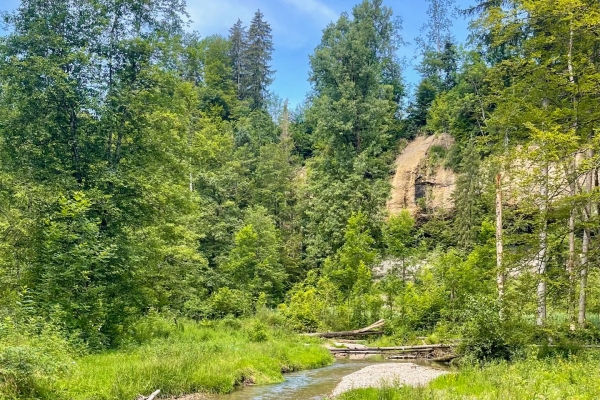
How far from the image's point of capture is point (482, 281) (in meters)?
26.3

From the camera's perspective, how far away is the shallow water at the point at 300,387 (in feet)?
39.3

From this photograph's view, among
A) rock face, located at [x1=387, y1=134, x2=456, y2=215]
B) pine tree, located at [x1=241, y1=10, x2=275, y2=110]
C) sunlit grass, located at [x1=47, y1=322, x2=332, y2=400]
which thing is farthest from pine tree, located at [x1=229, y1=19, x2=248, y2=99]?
sunlit grass, located at [x1=47, y1=322, x2=332, y2=400]

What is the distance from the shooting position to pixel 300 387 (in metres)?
13.6

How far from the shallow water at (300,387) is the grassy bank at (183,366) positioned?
494 mm

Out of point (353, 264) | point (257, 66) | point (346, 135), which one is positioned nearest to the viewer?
point (353, 264)

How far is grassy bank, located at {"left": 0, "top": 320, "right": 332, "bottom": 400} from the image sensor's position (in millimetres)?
9664

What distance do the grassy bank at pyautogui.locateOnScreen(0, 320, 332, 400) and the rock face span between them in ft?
82.4

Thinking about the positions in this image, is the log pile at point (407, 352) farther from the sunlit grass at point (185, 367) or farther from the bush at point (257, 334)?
the bush at point (257, 334)

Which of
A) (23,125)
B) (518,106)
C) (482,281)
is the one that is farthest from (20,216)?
(482,281)

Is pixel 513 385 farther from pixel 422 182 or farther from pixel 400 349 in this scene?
pixel 422 182

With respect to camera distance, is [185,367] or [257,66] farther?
[257,66]

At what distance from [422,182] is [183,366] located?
35.4m

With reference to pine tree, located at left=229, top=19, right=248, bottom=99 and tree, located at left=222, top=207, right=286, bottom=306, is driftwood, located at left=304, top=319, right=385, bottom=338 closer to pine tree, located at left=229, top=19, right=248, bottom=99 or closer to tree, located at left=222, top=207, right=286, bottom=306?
tree, located at left=222, top=207, right=286, bottom=306

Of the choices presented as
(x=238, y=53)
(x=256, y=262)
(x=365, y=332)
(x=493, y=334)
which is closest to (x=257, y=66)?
(x=238, y=53)
